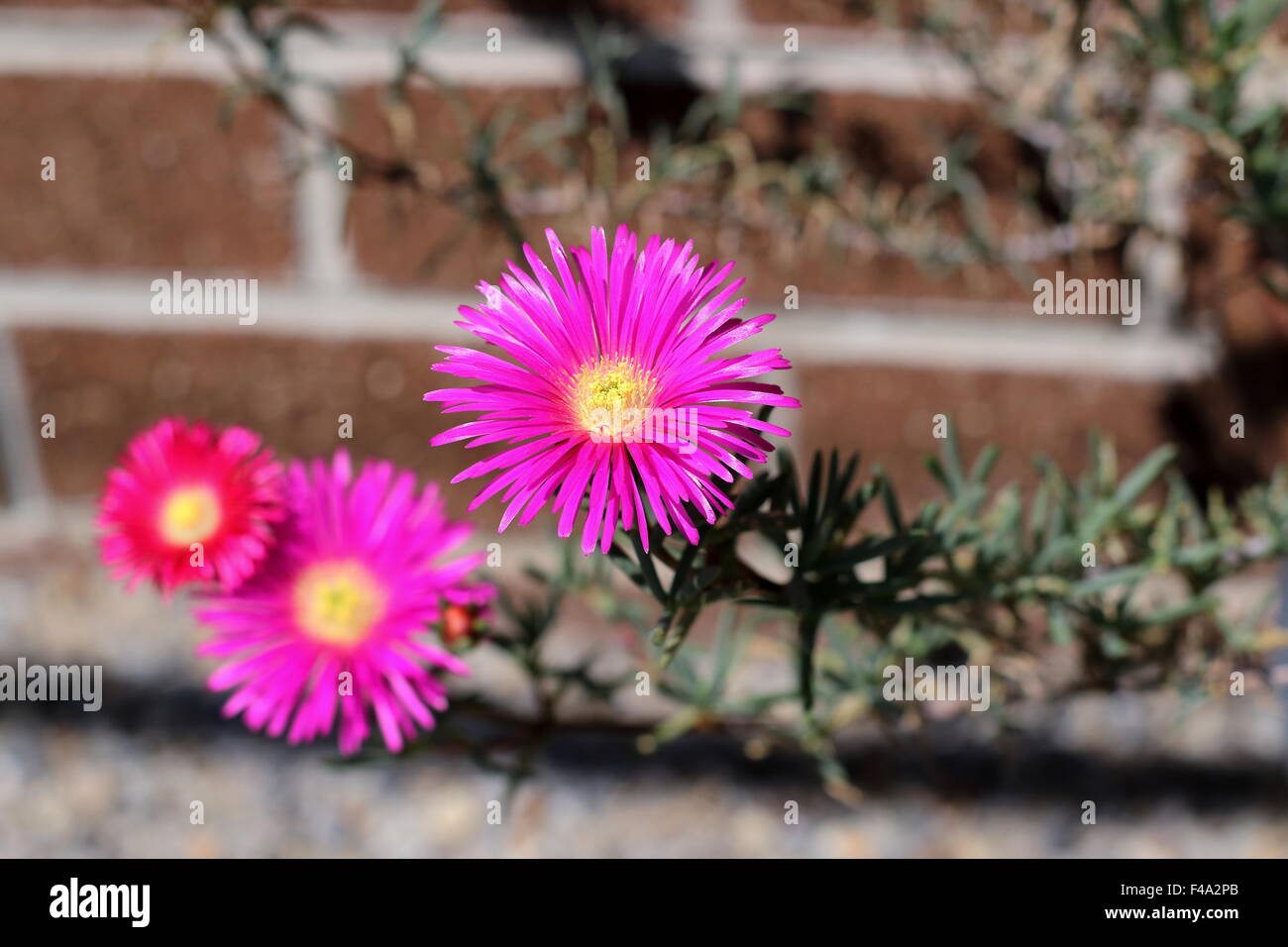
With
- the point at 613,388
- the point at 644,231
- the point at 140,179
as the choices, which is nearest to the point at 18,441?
the point at 140,179

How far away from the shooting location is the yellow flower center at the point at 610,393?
268 mm

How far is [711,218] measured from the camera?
0.54 meters

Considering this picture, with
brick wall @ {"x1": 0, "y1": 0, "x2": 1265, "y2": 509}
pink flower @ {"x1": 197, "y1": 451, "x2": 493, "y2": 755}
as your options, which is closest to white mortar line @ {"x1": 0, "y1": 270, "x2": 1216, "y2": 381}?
brick wall @ {"x1": 0, "y1": 0, "x2": 1265, "y2": 509}

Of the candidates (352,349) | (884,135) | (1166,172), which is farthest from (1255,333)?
(352,349)

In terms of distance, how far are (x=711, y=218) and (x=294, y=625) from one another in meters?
0.29

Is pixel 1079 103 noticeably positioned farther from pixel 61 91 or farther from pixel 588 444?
pixel 61 91

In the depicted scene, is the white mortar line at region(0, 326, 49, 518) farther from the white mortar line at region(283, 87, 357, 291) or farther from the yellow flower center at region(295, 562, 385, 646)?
the yellow flower center at region(295, 562, 385, 646)

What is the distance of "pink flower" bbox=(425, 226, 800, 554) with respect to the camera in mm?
240

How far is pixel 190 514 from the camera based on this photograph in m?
0.33

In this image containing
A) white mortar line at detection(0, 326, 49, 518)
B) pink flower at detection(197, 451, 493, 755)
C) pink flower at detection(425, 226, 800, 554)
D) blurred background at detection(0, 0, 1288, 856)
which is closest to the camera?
pink flower at detection(425, 226, 800, 554)

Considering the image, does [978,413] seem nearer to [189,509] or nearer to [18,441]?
[189,509]

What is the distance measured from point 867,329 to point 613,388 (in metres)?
0.35

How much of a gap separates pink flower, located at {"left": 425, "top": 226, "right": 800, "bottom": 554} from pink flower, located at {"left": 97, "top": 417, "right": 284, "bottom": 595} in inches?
4.4

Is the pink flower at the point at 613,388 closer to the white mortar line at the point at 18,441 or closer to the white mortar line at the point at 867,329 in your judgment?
the white mortar line at the point at 867,329
